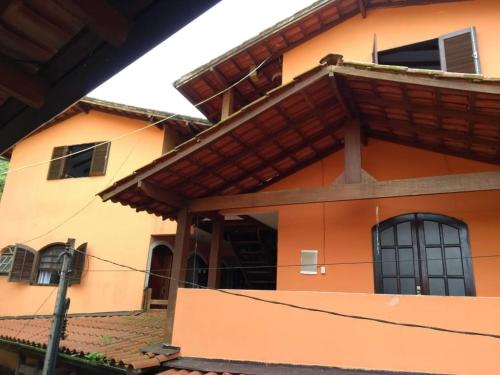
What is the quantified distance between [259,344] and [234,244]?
551 centimetres

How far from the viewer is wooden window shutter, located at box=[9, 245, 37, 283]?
12.6 metres

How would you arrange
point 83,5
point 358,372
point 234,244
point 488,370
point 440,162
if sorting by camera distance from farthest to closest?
1. point 234,244
2. point 440,162
3. point 358,372
4. point 488,370
5. point 83,5

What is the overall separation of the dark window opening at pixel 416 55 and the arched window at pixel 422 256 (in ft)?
10.4

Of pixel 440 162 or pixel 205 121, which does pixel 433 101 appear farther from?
pixel 205 121

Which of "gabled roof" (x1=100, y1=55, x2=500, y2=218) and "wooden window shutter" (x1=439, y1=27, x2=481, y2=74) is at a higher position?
"wooden window shutter" (x1=439, y1=27, x2=481, y2=74)

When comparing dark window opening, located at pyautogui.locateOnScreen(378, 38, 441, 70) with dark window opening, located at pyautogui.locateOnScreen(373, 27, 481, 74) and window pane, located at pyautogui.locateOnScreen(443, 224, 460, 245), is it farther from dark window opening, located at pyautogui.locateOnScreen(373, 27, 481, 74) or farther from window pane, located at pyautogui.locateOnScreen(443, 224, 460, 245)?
window pane, located at pyautogui.locateOnScreen(443, 224, 460, 245)

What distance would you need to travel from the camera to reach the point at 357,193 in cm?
579

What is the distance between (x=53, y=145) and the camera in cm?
1398

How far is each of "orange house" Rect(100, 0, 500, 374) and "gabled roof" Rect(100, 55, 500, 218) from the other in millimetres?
30

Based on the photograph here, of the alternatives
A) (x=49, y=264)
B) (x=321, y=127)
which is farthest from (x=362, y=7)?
(x=49, y=264)

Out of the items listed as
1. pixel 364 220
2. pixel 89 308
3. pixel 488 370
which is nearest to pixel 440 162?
pixel 364 220

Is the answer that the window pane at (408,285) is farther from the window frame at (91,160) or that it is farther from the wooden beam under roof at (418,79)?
the window frame at (91,160)

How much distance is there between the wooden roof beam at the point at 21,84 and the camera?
77.8 inches

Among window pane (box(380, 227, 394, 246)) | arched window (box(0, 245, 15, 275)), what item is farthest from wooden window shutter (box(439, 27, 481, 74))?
arched window (box(0, 245, 15, 275))
